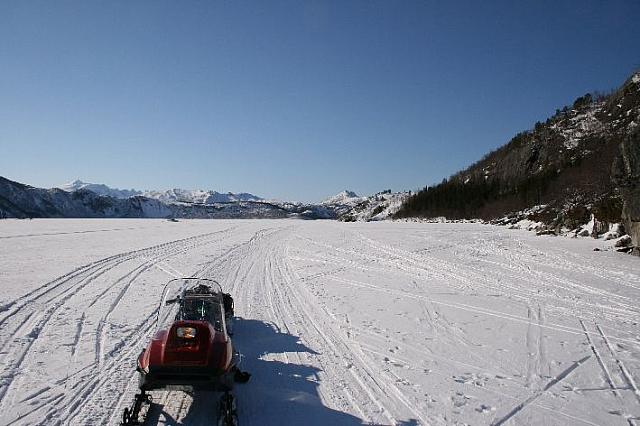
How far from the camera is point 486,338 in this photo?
804 centimetres

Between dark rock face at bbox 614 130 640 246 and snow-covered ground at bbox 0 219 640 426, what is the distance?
4732 mm

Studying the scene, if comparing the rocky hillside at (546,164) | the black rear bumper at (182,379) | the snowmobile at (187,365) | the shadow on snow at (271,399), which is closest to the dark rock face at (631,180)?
the shadow on snow at (271,399)

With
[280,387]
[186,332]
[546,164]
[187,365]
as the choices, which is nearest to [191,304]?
[186,332]

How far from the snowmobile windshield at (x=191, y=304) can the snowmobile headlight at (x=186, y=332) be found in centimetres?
89

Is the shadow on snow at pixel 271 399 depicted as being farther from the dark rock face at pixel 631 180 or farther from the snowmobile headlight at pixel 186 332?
the dark rock face at pixel 631 180

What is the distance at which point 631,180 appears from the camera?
64.7ft

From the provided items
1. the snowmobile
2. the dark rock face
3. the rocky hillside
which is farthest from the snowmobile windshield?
the rocky hillside

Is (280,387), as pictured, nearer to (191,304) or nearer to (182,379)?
(182,379)

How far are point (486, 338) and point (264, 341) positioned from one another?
15.1 ft

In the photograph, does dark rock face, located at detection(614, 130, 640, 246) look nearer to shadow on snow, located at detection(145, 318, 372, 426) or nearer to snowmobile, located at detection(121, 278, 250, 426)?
shadow on snow, located at detection(145, 318, 372, 426)

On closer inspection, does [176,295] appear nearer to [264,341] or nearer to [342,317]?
[264,341]

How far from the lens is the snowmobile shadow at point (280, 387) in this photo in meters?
4.74

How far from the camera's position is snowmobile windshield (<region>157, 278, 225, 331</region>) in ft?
20.1

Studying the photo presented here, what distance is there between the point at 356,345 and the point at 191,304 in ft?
10.4
